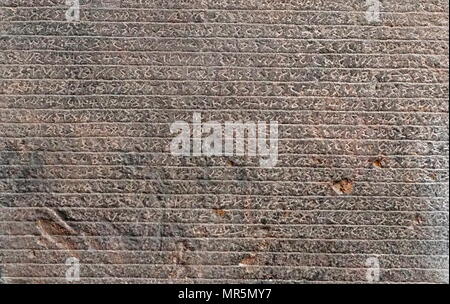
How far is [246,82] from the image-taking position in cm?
114

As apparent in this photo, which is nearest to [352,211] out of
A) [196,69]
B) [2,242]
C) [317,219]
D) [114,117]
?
[317,219]

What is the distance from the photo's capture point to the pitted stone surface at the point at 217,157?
1.13m

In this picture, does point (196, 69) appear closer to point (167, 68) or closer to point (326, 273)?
point (167, 68)

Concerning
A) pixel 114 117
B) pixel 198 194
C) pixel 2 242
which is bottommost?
pixel 2 242

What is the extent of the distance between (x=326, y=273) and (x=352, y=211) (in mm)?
168

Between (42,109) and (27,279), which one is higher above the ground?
(42,109)

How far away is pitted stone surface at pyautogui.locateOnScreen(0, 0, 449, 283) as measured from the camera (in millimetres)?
1128

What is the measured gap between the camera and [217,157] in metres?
1.13

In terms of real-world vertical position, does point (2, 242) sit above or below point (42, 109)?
below

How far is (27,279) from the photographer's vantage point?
1136 millimetres

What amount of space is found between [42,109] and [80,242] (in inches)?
13.5
